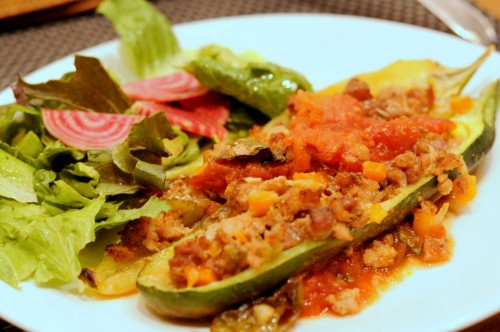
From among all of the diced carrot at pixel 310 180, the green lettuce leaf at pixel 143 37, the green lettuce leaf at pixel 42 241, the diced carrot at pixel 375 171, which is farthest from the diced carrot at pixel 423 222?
the green lettuce leaf at pixel 143 37

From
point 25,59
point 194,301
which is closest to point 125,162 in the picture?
point 194,301

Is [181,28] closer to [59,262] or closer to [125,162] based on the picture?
[125,162]

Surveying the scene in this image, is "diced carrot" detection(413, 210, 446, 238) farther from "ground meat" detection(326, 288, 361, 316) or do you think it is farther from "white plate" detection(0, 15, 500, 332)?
"ground meat" detection(326, 288, 361, 316)

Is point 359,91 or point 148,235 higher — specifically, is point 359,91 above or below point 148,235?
above

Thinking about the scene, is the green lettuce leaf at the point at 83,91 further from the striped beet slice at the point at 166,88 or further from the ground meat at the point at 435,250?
the ground meat at the point at 435,250

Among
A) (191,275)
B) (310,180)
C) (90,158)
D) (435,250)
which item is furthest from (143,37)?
(435,250)

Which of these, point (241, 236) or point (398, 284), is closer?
point (241, 236)

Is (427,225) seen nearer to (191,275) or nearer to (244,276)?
(244,276)
